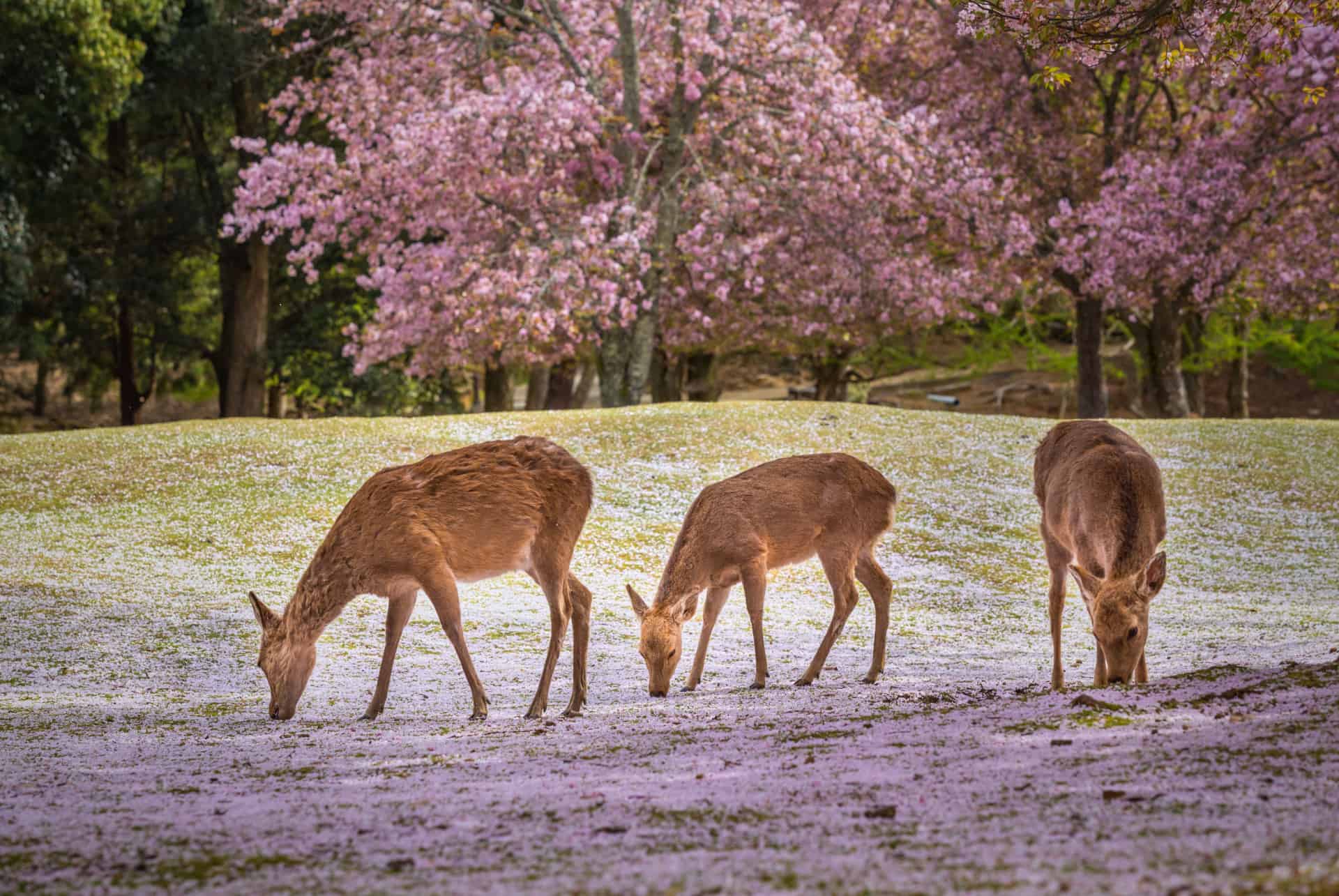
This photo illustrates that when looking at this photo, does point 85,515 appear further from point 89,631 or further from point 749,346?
point 749,346

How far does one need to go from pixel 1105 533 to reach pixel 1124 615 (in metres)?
0.79

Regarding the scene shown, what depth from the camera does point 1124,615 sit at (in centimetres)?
722

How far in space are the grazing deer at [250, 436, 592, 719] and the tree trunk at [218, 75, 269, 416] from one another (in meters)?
24.1

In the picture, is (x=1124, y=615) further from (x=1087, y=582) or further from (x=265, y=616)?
(x=265, y=616)

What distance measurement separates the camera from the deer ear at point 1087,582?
24.5 ft

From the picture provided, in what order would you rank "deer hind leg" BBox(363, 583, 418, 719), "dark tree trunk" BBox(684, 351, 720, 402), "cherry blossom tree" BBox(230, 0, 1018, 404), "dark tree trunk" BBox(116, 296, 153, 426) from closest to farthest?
1. "deer hind leg" BBox(363, 583, 418, 719)
2. "cherry blossom tree" BBox(230, 0, 1018, 404)
3. "dark tree trunk" BBox(116, 296, 153, 426)
4. "dark tree trunk" BBox(684, 351, 720, 402)

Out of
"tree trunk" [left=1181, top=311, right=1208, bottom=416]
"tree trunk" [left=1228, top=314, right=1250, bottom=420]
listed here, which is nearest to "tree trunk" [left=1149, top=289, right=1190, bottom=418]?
"tree trunk" [left=1181, top=311, right=1208, bottom=416]

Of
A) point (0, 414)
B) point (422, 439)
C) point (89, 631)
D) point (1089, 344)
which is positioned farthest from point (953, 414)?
point (0, 414)

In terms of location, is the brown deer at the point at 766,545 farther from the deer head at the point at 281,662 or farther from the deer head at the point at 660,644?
the deer head at the point at 281,662

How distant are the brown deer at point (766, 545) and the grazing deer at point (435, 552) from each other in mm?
760

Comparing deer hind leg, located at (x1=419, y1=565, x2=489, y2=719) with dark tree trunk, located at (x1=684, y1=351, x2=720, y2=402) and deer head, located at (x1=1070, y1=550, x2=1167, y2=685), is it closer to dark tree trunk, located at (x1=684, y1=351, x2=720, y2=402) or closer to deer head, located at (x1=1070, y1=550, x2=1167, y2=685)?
deer head, located at (x1=1070, y1=550, x2=1167, y2=685)

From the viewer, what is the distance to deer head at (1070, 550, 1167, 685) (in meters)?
7.22

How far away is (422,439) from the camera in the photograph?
20.5m

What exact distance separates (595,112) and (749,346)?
9.26 meters
